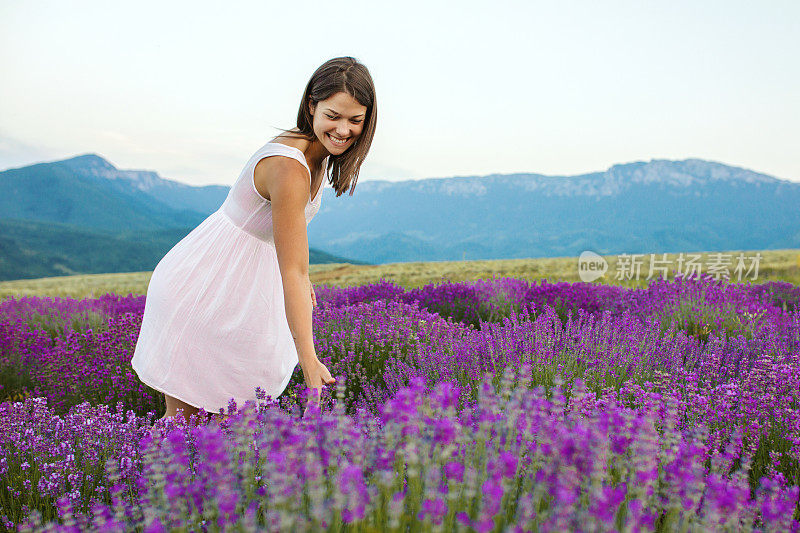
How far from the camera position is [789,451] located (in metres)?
1.94

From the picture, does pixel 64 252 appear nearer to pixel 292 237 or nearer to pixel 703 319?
pixel 703 319

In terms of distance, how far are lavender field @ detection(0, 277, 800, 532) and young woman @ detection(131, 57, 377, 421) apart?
241mm

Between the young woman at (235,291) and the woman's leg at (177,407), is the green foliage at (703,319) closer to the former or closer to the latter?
the young woman at (235,291)

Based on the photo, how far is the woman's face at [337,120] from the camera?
2061 millimetres

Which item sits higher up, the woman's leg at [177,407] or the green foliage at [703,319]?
the green foliage at [703,319]

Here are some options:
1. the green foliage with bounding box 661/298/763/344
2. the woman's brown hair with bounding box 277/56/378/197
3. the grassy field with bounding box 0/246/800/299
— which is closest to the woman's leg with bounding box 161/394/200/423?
the woman's brown hair with bounding box 277/56/378/197

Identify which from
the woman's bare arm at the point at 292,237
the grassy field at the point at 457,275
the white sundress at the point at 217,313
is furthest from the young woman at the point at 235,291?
the grassy field at the point at 457,275

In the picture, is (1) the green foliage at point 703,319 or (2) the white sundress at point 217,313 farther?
(1) the green foliage at point 703,319

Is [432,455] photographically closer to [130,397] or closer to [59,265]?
[130,397]

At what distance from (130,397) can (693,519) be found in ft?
11.2

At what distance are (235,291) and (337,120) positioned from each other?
86cm

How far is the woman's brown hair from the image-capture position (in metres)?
2.06

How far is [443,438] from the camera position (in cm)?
102

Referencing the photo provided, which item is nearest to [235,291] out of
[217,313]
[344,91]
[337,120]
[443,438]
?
[217,313]
